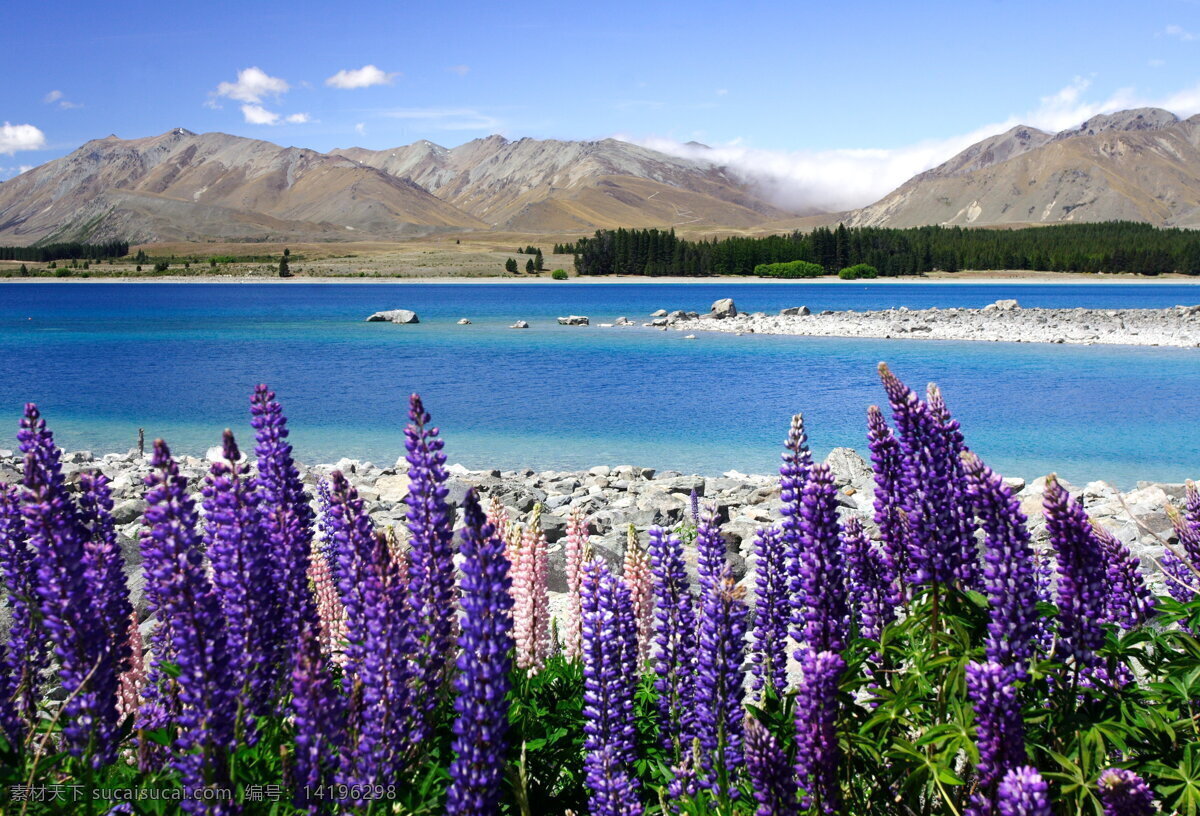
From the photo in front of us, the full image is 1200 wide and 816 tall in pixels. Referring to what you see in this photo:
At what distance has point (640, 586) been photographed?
181 inches

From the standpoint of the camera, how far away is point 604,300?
108125 mm

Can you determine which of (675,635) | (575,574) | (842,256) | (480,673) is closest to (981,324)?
(575,574)

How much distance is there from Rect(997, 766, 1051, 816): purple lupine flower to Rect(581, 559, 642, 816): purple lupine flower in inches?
52.5

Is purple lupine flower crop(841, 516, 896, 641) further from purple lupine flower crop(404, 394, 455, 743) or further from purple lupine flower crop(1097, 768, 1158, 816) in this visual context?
purple lupine flower crop(404, 394, 455, 743)

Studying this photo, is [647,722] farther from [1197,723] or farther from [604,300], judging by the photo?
[604,300]

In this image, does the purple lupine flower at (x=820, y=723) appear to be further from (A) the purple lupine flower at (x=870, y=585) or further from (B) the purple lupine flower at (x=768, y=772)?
(A) the purple lupine flower at (x=870, y=585)

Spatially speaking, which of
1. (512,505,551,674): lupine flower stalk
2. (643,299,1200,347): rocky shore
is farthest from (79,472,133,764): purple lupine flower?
(643,299,1200,347): rocky shore

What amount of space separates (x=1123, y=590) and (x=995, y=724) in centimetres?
169

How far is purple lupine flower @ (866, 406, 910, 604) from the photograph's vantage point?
11.8 feet

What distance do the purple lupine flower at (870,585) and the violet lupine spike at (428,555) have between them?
65.5 inches

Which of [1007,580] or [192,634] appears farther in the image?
[1007,580]

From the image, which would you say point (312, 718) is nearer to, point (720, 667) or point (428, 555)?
point (428, 555)

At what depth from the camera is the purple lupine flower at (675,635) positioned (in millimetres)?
3578

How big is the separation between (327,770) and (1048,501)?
2516mm
